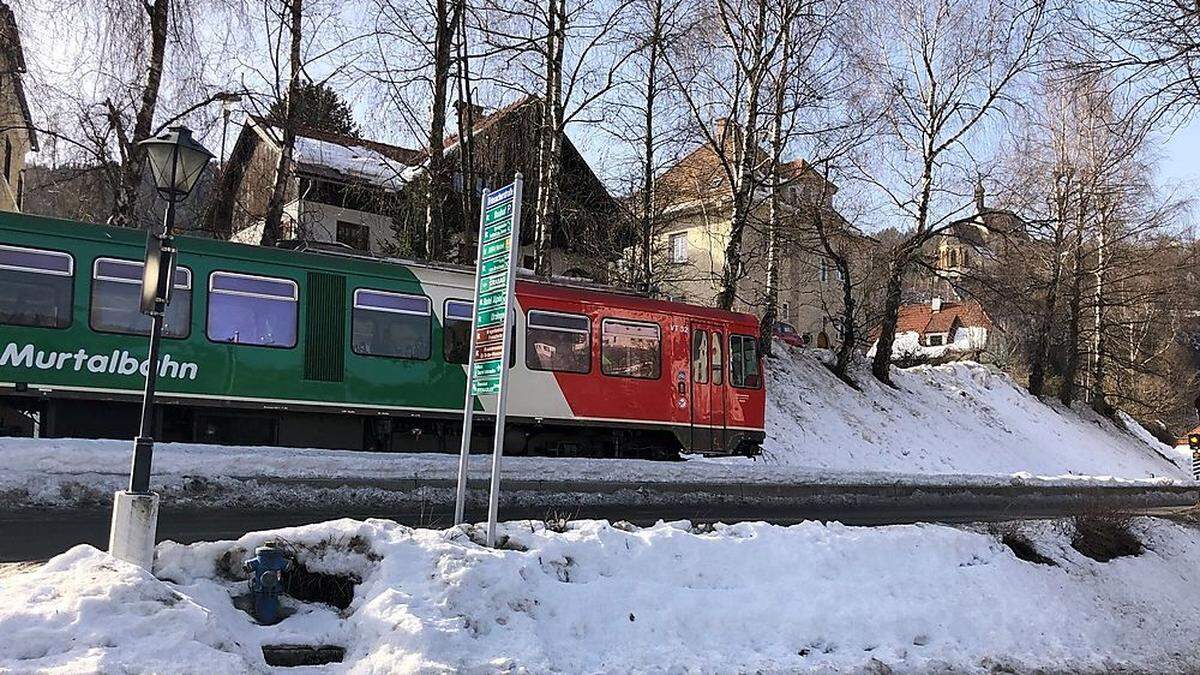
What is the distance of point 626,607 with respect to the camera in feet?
22.3

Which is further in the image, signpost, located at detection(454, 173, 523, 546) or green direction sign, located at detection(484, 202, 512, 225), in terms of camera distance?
green direction sign, located at detection(484, 202, 512, 225)

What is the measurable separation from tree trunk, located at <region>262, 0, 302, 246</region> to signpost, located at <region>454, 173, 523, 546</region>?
13.2 meters

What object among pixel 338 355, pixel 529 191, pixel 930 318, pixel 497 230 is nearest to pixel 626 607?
pixel 497 230

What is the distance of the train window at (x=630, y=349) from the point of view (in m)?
16.9

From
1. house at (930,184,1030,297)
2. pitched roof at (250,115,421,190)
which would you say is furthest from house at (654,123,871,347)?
pitched roof at (250,115,421,190)

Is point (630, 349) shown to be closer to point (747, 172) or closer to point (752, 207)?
point (747, 172)

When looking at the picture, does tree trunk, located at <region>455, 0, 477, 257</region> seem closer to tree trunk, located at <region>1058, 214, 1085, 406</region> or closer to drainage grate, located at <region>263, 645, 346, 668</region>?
drainage grate, located at <region>263, 645, 346, 668</region>

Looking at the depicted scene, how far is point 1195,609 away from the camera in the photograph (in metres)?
9.58

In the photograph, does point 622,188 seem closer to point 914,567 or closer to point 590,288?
point 590,288

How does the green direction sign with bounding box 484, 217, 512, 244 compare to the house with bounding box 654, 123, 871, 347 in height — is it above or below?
below

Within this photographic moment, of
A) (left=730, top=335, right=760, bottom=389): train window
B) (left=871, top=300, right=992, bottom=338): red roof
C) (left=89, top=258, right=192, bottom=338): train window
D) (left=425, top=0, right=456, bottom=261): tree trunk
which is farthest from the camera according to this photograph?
(left=871, top=300, right=992, bottom=338): red roof

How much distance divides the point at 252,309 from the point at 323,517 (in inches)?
176

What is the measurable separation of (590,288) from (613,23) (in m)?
8.45

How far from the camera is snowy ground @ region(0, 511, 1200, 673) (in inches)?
211
